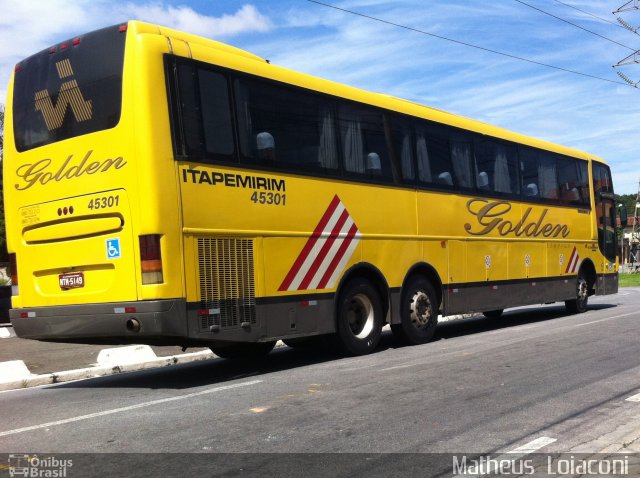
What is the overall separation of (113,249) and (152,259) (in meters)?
0.55

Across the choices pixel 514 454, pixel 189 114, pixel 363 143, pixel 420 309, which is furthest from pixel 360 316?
pixel 514 454

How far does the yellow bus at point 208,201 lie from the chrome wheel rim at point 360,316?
2 centimetres

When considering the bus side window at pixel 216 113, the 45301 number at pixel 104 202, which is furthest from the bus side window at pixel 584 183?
the 45301 number at pixel 104 202

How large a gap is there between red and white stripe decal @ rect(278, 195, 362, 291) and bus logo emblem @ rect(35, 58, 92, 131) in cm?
307

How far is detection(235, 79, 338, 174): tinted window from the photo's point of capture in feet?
27.4

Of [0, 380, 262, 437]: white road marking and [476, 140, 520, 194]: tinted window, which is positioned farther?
[476, 140, 520, 194]: tinted window

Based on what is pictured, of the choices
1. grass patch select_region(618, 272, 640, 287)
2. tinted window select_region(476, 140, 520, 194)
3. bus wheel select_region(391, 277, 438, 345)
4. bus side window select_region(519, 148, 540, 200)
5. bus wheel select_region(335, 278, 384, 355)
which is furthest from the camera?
grass patch select_region(618, 272, 640, 287)

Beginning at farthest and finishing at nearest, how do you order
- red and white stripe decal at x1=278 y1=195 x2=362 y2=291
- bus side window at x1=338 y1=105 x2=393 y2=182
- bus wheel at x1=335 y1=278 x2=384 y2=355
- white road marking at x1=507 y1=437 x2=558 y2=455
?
bus side window at x1=338 y1=105 x2=393 y2=182
bus wheel at x1=335 y1=278 x2=384 y2=355
red and white stripe decal at x1=278 y1=195 x2=362 y2=291
white road marking at x1=507 y1=437 x2=558 y2=455

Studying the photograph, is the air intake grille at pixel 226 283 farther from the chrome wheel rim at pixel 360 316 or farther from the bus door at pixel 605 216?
the bus door at pixel 605 216

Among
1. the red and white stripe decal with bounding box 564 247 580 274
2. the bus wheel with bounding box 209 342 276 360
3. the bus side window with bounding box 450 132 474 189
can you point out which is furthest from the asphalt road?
the red and white stripe decal with bounding box 564 247 580 274

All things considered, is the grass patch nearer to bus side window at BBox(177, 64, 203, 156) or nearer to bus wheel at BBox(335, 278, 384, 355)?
bus wheel at BBox(335, 278, 384, 355)

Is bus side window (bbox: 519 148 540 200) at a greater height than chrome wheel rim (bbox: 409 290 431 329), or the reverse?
bus side window (bbox: 519 148 540 200)

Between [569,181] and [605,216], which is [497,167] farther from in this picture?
[605,216]

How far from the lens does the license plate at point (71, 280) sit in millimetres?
7723
